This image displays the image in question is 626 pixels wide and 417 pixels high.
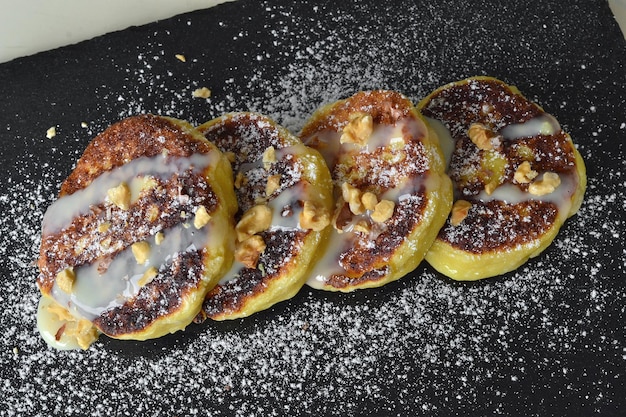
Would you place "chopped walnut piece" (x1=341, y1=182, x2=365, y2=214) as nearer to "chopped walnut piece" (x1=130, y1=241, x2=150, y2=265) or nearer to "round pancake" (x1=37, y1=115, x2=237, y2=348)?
"round pancake" (x1=37, y1=115, x2=237, y2=348)

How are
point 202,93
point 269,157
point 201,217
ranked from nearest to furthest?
point 201,217, point 269,157, point 202,93

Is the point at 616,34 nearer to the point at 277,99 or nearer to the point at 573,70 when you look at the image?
the point at 573,70

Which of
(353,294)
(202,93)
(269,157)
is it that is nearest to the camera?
(269,157)

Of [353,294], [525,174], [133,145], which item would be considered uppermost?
[133,145]

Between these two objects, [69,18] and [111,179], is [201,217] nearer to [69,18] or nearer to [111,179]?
[111,179]

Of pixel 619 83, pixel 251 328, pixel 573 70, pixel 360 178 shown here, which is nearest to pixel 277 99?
pixel 360 178

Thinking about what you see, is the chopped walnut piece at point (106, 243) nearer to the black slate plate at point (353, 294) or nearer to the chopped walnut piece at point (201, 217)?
the chopped walnut piece at point (201, 217)

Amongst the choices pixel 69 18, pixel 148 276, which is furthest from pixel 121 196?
pixel 69 18
